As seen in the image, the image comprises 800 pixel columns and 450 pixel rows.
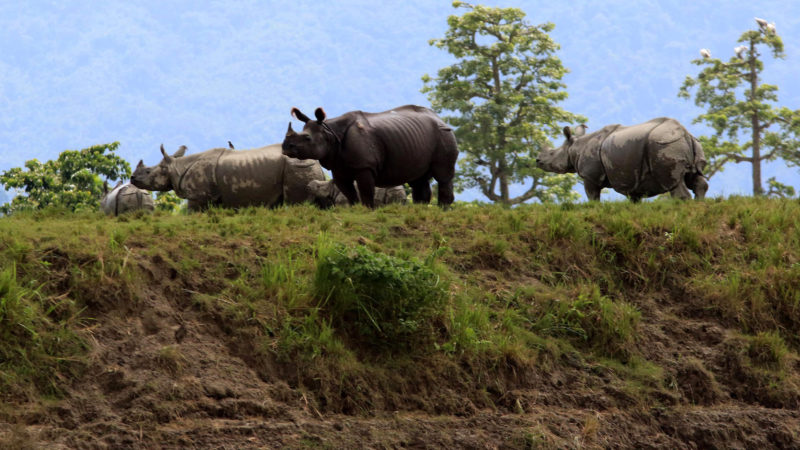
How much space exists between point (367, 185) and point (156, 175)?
11.7 feet

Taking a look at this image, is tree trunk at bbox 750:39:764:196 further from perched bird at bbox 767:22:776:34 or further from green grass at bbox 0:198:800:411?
green grass at bbox 0:198:800:411

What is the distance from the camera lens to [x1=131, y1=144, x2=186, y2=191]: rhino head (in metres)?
13.3

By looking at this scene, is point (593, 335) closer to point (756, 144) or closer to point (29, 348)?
point (29, 348)

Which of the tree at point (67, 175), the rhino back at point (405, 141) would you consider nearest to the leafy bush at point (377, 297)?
the rhino back at point (405, 141)

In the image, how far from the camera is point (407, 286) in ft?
25.8

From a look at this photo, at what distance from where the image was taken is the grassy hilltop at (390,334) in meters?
6.78

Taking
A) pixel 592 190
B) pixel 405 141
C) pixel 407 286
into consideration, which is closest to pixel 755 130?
pixel 592 190

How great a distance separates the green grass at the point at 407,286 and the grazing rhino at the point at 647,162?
2158 mm

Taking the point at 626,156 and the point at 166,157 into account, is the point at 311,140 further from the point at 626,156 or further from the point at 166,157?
the point at 626,156

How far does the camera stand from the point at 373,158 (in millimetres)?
11797

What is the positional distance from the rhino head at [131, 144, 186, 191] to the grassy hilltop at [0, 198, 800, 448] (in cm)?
352

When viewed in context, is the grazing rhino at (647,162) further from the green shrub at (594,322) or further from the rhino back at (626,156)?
the green shrub at (594,322)

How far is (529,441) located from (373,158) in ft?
18.2

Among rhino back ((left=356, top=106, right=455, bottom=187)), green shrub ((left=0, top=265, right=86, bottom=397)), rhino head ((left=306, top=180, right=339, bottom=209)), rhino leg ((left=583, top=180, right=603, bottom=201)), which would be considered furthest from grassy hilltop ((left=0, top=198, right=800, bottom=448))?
rhino leg ((left=583, top=180, right=603, bottom=201))
